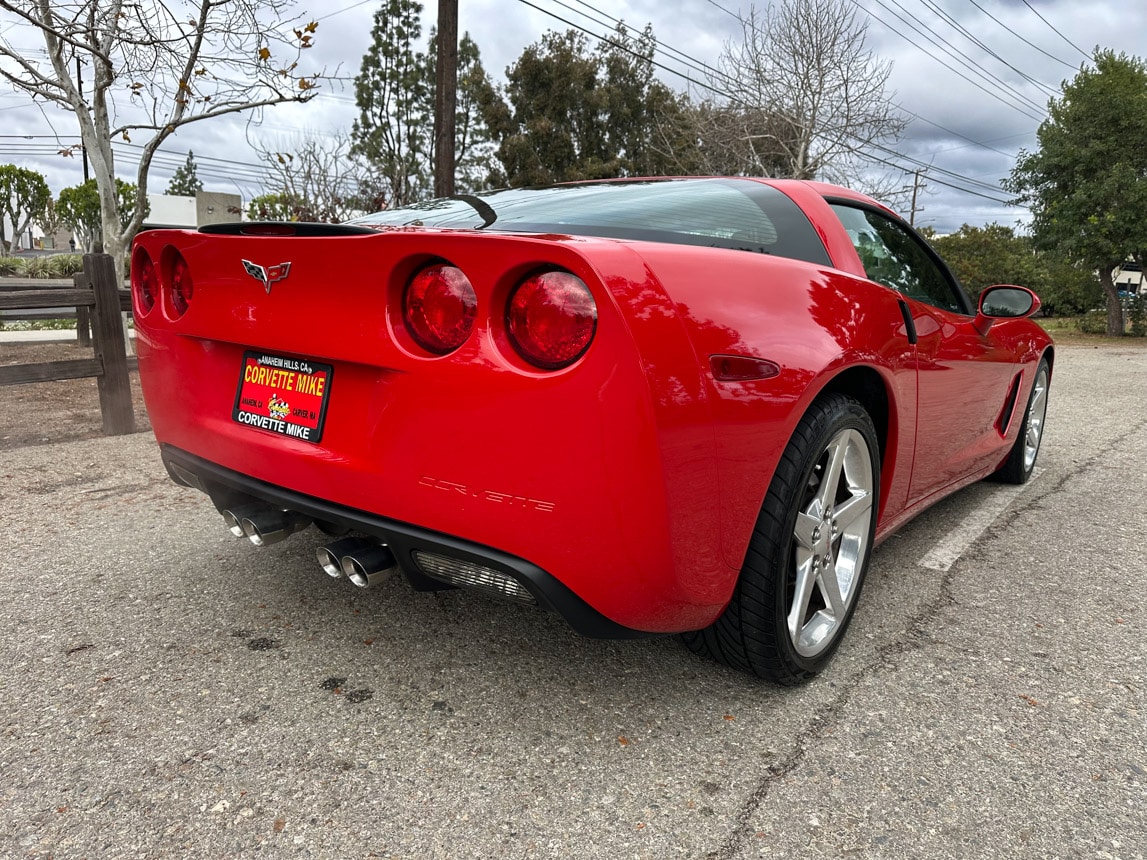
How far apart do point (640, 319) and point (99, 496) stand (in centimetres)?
Result: 346

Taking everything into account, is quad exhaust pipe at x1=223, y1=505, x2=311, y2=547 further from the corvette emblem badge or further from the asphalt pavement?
the corvette emblem badge

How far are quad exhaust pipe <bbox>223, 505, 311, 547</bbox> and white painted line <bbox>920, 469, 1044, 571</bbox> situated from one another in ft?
7.84

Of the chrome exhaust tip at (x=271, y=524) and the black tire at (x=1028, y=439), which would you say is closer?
the chrome exhaust tip at (x=271, y=524)

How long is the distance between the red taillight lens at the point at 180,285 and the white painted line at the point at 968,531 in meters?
2.82

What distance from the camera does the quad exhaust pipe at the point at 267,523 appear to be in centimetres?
221

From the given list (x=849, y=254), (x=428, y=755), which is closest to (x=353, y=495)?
(x=428, y=755)

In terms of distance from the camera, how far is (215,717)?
6.59ft

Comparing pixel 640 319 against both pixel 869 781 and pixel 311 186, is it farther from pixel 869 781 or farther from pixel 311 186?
pixel 311 186

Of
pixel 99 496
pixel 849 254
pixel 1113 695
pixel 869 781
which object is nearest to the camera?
pixel 869 781

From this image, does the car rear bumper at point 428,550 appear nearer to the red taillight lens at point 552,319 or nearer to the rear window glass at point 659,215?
the red taillight lens at point 552,319

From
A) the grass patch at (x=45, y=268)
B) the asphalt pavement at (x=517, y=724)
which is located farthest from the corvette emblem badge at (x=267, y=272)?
the grass patch at (x=45, y=268)

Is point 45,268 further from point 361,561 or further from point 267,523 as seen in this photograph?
point 361,561

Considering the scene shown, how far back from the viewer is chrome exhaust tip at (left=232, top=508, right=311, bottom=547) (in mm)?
2207

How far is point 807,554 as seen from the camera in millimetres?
2203
